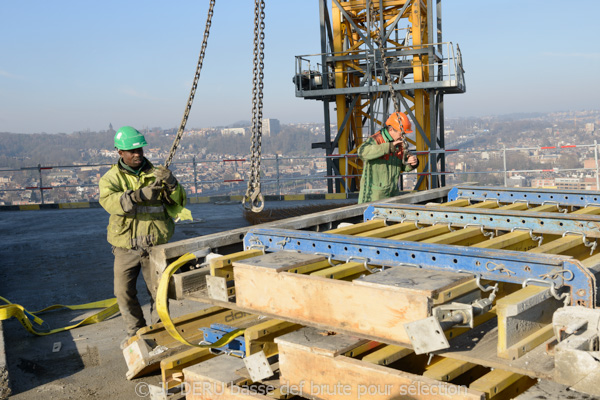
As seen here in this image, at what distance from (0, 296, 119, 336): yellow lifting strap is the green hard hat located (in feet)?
7.04

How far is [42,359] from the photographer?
17.8 feet

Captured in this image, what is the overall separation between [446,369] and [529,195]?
331 centimetres

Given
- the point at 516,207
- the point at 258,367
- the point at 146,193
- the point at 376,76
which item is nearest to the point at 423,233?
the point at 516,207

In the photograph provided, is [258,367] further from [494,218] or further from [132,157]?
[132,157]

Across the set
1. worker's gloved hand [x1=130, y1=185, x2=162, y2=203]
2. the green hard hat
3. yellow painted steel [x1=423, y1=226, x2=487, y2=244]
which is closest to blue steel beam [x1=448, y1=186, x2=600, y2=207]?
yellow painted steel [x1=423, y1=226, x2=487, y2=244]

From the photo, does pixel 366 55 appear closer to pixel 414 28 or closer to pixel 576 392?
pixel 414 28

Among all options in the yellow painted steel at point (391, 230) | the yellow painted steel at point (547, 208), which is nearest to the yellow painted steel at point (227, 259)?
the yellow painted steel at point (391, 230)

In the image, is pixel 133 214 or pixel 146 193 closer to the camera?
pixel 146 193

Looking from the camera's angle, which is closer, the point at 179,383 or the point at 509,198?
the point at 179,383

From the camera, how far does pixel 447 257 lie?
3281 millimetres

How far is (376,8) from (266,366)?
18.6 metres

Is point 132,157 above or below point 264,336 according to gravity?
above

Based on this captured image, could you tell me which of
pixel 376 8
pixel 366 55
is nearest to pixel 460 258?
pixel 366 55

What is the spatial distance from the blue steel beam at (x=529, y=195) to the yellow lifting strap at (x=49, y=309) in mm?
3941
